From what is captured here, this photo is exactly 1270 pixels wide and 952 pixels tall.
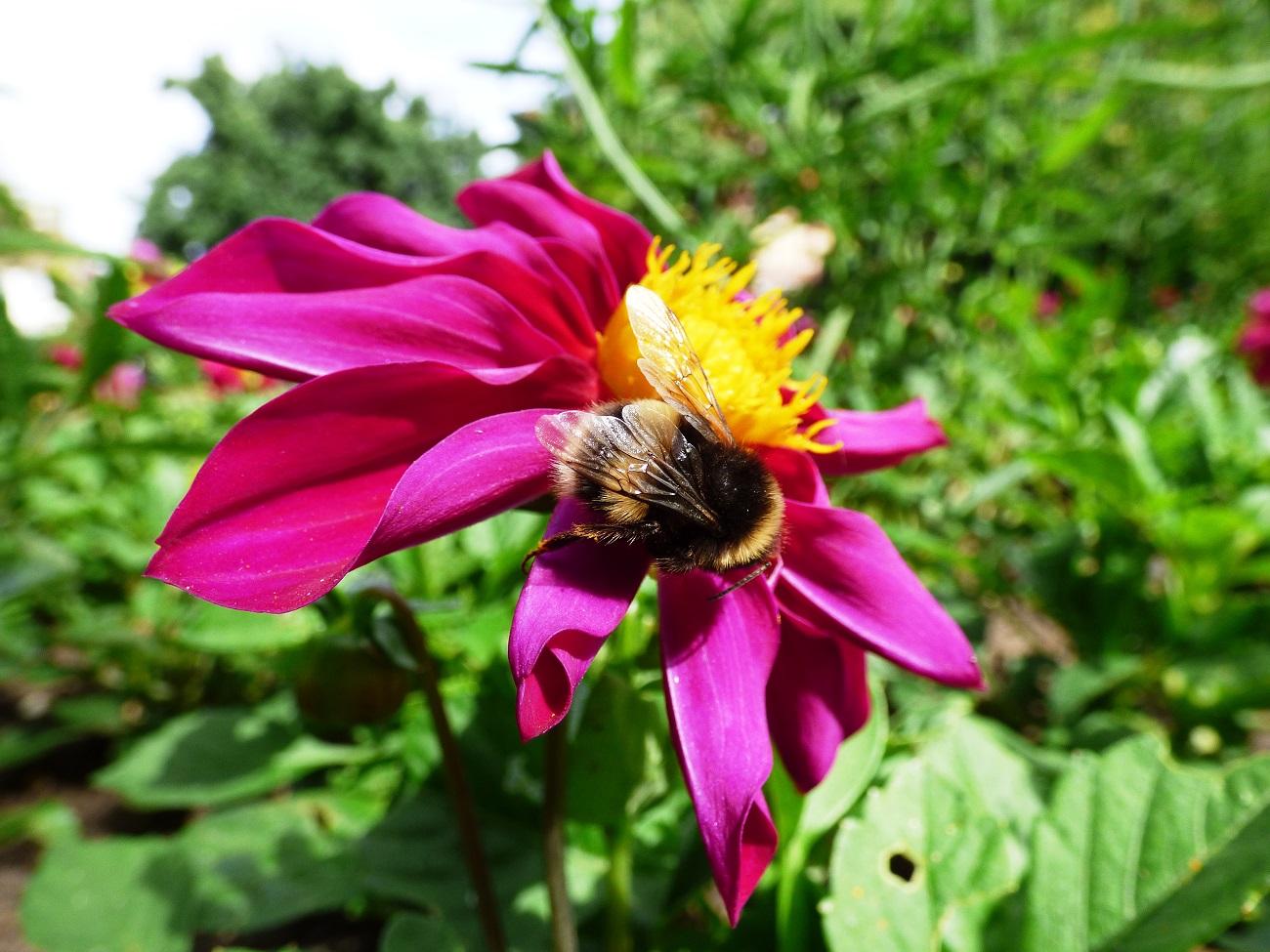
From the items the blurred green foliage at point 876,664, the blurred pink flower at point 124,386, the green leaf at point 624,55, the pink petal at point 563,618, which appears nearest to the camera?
the pink petal at point 563,618

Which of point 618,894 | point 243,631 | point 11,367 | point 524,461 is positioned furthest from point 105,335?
point 618,894

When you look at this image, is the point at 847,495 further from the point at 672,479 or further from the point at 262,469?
the point at 262,469

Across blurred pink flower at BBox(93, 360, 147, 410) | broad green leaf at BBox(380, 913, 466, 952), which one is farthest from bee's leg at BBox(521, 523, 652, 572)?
blurred pink flower at BBox(93, 360, 147, 410)

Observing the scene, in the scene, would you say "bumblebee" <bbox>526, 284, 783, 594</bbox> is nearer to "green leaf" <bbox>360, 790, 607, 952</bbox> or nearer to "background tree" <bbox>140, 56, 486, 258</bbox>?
"green leaf" <bbox>360, 790, 607, 952</bbox>

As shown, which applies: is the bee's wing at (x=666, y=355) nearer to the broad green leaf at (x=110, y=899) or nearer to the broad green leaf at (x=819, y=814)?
the broad green leaf at (x=819, y=814)

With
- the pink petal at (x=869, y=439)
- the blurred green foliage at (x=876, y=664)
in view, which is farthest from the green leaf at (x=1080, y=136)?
the pink petal at (x=869, y=439)

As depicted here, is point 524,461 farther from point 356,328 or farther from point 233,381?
point 233,381

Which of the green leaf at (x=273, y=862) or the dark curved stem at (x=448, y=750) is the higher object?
the dark curved stem at (x=448, y=750)
